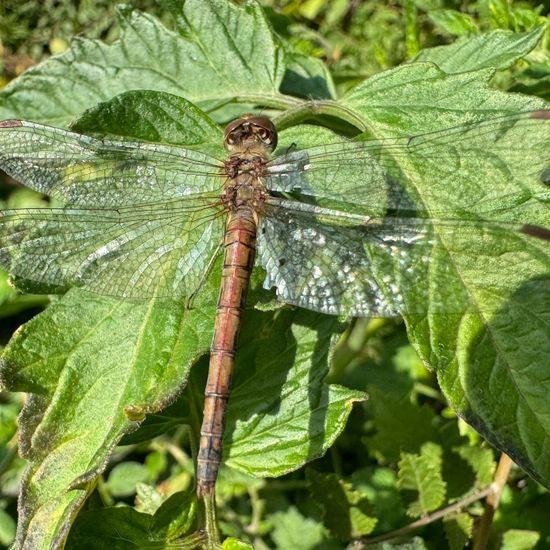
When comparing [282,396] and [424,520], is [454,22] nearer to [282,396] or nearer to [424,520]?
[282,396]

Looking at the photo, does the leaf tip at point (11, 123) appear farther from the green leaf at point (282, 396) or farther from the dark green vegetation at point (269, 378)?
the green leaf at point (282, 396)

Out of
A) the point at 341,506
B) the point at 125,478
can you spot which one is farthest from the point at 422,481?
the point at 125,478

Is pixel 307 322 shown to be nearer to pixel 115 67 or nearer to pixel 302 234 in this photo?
pixel 302 234

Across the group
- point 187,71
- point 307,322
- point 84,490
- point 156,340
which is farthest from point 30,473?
point 187,71

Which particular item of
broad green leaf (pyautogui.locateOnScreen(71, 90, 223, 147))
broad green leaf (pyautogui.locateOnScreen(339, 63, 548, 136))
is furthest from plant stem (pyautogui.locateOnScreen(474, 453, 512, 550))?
broad green leaf (pyautogui.locateOnScreen(71, 90, 223, 147))

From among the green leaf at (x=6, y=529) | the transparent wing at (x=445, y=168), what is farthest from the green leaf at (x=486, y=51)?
the green leaf at (x=6, y=529)

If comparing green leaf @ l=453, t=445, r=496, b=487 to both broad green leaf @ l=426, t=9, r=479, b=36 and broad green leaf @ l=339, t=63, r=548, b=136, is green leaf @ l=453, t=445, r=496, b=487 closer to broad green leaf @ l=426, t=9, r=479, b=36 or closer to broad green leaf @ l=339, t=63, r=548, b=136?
broad green leaf @ l=339, t=63, r=548, b=136
